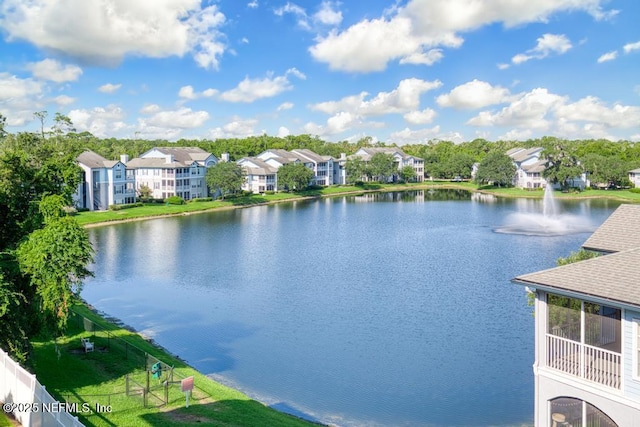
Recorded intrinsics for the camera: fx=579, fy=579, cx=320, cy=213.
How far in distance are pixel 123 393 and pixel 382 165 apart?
94.6 m

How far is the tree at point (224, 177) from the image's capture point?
7594cm

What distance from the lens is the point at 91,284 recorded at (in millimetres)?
33125

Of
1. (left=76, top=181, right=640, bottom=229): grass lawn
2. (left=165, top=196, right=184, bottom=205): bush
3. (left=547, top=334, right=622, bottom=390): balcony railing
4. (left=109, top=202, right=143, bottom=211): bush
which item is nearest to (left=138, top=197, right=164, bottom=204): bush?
(left=165, top=196, right=184, bottom=205): bush

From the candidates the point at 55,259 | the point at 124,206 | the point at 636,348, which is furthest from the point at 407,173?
the point at 636,348

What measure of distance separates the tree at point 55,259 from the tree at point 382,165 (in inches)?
3654

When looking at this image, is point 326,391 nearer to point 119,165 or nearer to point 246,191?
point 119,165

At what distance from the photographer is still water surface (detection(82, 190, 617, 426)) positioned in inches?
713

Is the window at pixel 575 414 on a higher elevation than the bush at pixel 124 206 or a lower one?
lower

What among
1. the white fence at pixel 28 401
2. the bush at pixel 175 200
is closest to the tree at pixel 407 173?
the bush at pixel 175 200

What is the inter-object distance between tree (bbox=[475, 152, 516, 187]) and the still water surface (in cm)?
4453

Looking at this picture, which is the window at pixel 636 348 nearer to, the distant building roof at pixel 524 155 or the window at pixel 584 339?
the window at pixel 584 339

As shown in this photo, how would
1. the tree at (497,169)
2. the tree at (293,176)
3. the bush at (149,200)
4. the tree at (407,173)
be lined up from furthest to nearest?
the tree at (407,173), the tree at (497,169), the tree at (293,176), the bush at (149,200)

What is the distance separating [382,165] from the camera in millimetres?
107562

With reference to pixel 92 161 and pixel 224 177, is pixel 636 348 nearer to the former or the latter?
pixel 92 161
